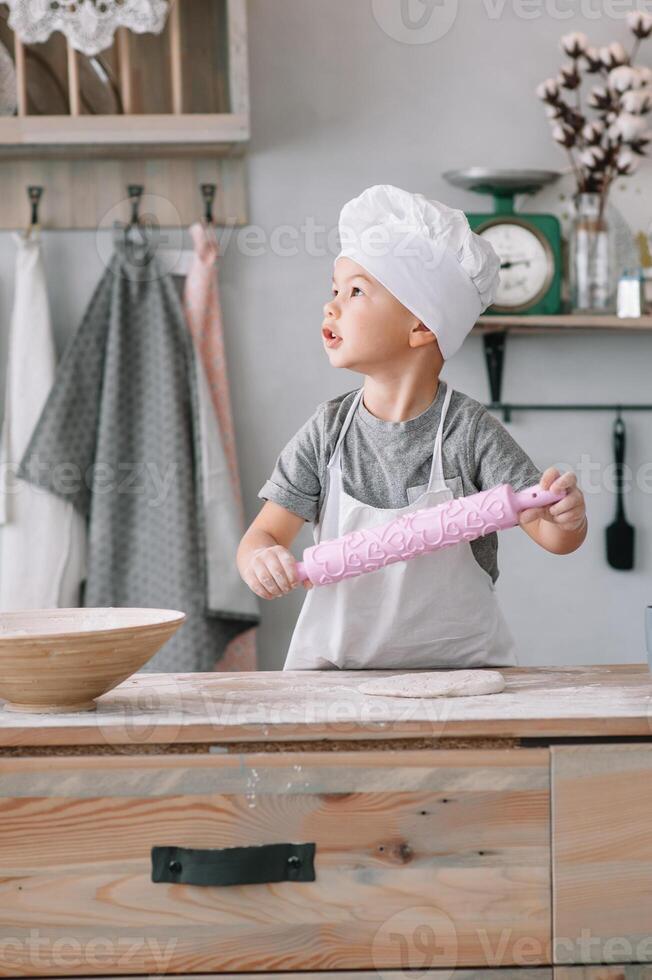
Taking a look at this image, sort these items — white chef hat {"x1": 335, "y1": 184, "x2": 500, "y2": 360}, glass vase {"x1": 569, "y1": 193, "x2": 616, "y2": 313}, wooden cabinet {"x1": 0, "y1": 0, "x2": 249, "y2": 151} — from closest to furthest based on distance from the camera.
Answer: white chef hat {"x1": 335, "y1": 184, "x2": 500, "y2": 360}
wooden cabinet {"x1": 0, "y1": 0, "x2": 249, "y2": 151}
glass vase {"x1": 569, "y1": 193, "x2": 616, "y2": 313}

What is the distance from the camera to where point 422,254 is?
128 cm

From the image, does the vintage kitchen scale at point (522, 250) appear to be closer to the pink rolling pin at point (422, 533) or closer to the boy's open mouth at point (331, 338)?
the boy's open mouth at point (331, 338)

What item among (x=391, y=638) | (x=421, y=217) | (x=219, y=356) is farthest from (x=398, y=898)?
(x=219, y=356)

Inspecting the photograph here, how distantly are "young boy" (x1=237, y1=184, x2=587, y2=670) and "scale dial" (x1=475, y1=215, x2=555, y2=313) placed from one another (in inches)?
A: 37.7

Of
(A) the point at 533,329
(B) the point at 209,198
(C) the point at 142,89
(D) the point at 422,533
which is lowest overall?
(D) the point at 422,533

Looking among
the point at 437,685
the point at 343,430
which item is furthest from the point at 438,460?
the point at 437,685

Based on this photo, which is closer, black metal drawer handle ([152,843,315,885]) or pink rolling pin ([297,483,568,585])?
black metal drawer handle ([152,843,315,885])

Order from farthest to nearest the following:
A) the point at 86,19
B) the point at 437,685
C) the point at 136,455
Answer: the point at 136,455 → the point at 86,19 → the point at 437,685

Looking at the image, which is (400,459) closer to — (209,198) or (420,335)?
(420,335)

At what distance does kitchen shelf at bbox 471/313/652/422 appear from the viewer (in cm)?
223

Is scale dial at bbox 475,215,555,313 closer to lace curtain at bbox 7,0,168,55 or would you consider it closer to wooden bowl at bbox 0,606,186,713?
lace curtain at bbox 7,0,168,55

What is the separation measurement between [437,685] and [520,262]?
1449mm

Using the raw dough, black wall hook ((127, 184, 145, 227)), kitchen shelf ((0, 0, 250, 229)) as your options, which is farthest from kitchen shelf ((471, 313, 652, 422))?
the raw dough

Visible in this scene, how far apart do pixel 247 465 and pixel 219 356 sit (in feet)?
0.80
